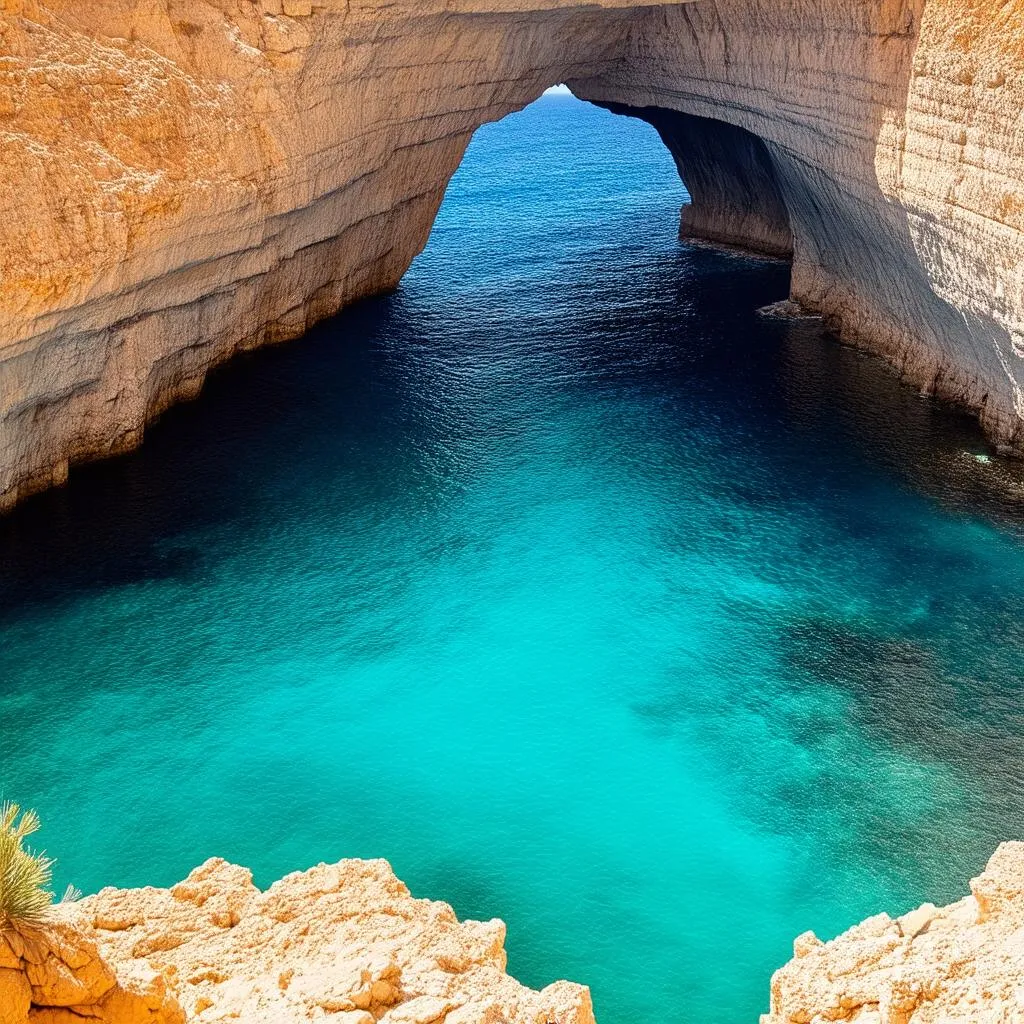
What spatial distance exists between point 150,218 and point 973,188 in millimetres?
14825

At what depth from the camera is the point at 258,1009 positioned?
10.5 meters

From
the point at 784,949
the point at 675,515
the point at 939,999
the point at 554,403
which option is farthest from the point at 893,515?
the point at 939,999

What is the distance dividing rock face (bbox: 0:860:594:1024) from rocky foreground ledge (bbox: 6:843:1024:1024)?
0.02 meters

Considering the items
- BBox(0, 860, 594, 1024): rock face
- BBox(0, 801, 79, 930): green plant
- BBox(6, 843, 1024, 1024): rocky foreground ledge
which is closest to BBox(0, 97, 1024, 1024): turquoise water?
BBox(6, 843, 1024, 1024): rocky foreground ledge

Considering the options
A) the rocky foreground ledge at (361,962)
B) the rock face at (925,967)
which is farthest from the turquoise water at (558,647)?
the rocky foreground ledge at (361,962)

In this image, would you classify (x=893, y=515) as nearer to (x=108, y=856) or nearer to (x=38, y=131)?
(x=108, y=856)

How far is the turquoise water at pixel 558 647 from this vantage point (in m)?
15.5

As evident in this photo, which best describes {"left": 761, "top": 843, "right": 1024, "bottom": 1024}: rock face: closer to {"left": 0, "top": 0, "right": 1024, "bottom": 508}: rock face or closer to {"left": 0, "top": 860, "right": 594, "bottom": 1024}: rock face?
{"left": 0, "top": 860, "right": 594, "bottom": 1024}: rock face

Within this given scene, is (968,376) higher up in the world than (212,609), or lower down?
higher up

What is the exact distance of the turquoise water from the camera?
1552 cm

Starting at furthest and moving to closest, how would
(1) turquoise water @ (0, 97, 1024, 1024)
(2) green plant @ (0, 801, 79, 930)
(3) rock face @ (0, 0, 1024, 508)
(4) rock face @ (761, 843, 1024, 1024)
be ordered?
1. (3) rock face @ (0, 0, 1024, 508)
2. (1) turquoise water @ (0, 97, 1024, 1024)
3. (4) rock face @ (761, 843, 1024, 1024)
4. (2) green plant @ (0, 801, 79, 930)

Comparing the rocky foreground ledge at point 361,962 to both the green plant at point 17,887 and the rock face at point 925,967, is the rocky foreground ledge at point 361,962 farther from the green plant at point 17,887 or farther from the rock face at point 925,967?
the green plant at point 17,887

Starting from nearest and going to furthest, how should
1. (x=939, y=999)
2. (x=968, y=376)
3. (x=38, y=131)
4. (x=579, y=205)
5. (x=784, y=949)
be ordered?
(x=939, y=999), (x=784, y=949), (x=38, y=131), (x=968, y=376), (x=579, y=205)

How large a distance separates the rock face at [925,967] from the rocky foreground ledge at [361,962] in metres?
0.01
